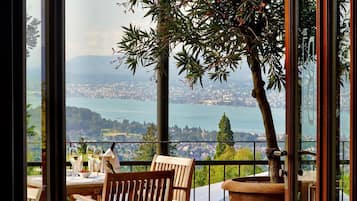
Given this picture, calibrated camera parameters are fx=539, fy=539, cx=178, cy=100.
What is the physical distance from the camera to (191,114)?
5.22 meters

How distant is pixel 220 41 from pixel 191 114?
109 centimetres

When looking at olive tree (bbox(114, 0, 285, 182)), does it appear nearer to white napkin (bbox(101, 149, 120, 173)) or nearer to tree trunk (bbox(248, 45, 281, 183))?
tree trunk (bbox(248, 45, 281, 183))

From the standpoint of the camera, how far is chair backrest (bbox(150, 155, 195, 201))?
4.28 meters

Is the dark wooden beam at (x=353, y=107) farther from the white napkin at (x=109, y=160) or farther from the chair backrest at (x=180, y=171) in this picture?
the white napkin at (x=109, y=160)

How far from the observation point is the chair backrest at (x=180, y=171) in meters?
4.28

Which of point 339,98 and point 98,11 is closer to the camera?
point 339,98

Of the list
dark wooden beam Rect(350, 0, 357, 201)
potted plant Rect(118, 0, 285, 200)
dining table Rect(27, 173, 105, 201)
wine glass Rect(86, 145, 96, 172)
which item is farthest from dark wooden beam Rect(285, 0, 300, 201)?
wine glass Rect(86, 145, 96, 172)

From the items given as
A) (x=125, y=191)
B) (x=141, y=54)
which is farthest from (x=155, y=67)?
(x=125, y=191)

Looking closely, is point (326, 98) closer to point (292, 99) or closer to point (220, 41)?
point (292, 99)

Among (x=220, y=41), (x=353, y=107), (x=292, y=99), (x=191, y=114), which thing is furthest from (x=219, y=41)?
(x=353, y=107)
